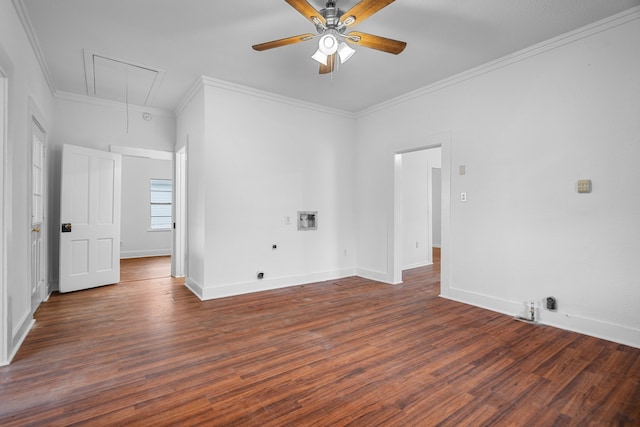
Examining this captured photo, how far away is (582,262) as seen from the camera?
2.97 meters

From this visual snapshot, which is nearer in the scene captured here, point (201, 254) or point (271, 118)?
point (201, 254)

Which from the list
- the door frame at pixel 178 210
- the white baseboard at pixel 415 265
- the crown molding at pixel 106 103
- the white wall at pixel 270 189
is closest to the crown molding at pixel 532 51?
the white wall at pixel 270 189

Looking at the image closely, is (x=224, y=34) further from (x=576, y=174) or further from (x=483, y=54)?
(x=576, y=174)

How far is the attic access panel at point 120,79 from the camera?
12.0ft

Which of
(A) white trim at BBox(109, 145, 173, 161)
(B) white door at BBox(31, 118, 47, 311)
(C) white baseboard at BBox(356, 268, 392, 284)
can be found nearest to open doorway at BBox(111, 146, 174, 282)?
(A) white trim at BBox(109, 145, 173, 161)

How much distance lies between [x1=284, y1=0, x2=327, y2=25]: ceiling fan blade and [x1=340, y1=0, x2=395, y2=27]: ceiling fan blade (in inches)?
6.6

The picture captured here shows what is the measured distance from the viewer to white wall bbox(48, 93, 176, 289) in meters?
4.57

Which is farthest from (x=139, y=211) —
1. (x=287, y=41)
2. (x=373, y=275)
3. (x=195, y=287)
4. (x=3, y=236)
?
(x=287, y=41)

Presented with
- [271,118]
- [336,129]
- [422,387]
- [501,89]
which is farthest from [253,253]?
[501,89]

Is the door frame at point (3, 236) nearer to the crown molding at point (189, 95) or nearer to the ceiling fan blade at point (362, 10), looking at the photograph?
the crown molding at point (189, 95)

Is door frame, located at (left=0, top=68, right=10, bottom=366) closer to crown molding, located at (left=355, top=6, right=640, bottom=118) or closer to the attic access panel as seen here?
the attic access panel

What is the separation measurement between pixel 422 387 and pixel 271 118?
12.8 feet

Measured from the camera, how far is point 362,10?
2.23 m

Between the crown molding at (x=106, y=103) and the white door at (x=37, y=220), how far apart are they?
999 millimetres
